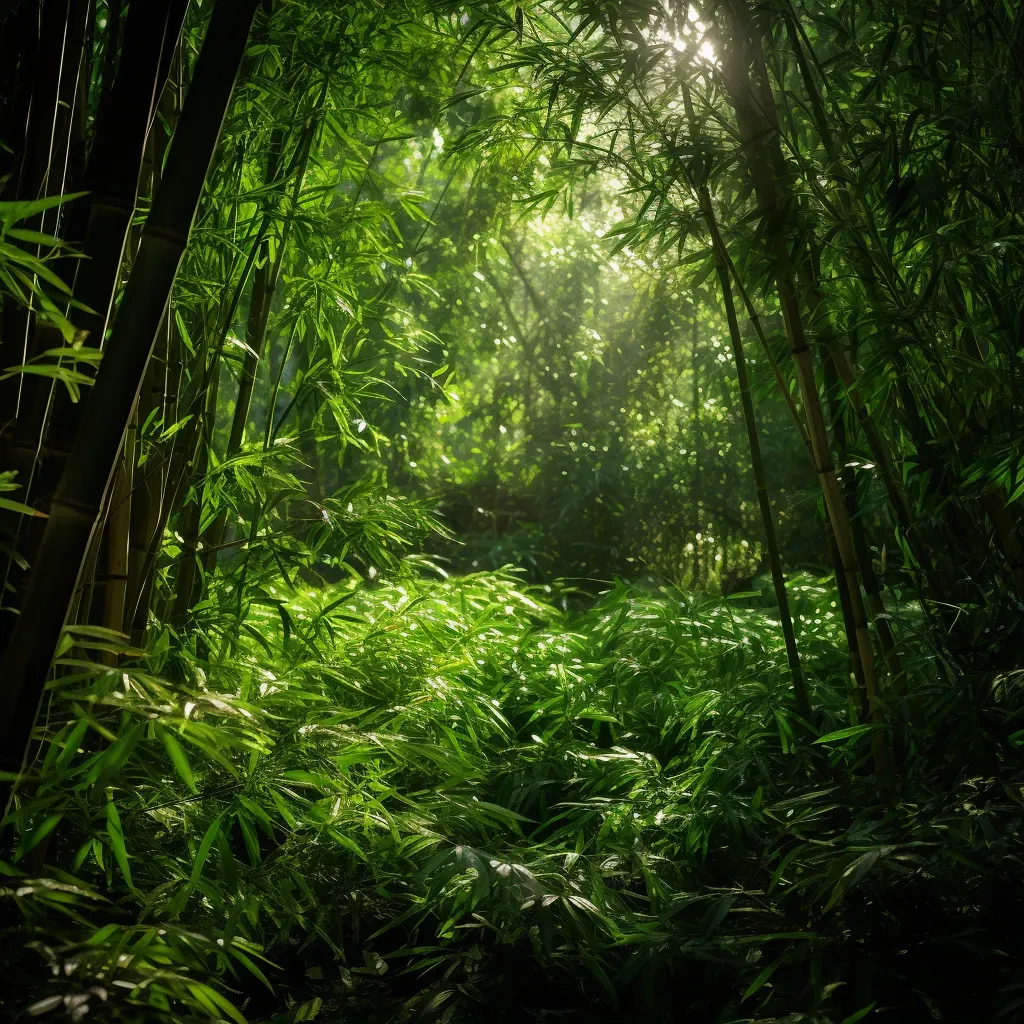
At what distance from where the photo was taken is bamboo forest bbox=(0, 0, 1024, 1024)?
3.24 ft

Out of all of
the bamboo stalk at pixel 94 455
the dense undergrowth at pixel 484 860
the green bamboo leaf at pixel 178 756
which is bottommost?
the dense undergrowth at pixel 484 860

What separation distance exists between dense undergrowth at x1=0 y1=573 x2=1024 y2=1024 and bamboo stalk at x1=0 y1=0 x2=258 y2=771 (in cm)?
5

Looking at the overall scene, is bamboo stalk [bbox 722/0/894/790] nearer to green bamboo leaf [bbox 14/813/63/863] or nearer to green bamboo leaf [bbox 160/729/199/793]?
green bamboo leaf [bbox 160/729/199/793]

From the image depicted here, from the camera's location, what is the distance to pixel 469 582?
120 inches

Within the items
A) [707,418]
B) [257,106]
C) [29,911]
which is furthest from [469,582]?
[707,418]

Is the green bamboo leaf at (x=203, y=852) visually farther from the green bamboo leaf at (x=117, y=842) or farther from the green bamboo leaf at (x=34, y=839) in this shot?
the green bamboo leaf at (x=34, y=839)

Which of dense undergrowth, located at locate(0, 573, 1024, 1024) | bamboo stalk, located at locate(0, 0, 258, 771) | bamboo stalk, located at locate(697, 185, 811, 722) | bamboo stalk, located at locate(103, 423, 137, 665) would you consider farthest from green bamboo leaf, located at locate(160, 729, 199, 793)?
bamboo stalk, located at locate(697, 185, 811, 722)

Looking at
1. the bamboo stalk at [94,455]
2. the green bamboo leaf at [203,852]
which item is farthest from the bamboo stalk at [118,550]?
the bamboo stalk at [94,455]

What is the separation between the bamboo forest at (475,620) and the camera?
3.24ft

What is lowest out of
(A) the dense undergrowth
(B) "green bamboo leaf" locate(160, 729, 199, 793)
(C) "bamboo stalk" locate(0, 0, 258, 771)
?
(A) the dense undergrowth

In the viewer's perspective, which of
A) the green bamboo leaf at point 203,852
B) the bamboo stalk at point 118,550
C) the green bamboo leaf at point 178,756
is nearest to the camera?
the green bamboo leaf at point 178,756

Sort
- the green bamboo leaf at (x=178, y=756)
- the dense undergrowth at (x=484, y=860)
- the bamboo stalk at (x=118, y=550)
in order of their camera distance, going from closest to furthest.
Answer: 1. the green bamboo leaf at (x=178, y=756)
2. the dense undergrowth at (x=484, y=860)
3. the bamboo stalk at (x=118, y=550)

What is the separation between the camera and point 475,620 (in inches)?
98.6

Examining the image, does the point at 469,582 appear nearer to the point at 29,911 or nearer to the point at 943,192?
the point at 943,192
